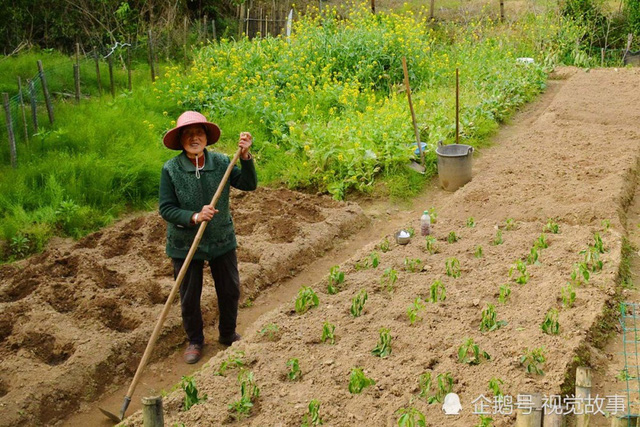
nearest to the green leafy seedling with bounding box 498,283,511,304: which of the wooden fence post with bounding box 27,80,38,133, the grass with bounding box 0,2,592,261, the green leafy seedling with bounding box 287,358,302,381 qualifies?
the green leafy seedling with bounding box 287,358,302,381

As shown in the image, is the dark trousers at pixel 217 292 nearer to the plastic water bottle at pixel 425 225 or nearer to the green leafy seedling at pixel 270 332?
the green leafy seedling at pixel 270 332

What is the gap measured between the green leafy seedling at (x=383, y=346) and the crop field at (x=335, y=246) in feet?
0.06

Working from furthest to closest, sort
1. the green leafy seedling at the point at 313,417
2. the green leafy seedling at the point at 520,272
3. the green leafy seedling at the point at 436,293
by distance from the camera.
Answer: the green leafy seedling at the point at 520,272
the green leafy seedling at the point at 436,293
the green leafy seedling at the point at 313,417

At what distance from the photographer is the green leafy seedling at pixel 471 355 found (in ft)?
16.5

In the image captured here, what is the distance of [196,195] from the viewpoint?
564cm

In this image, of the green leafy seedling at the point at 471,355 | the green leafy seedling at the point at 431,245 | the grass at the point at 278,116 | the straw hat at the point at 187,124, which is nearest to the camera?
the green leafy seedling at the point at 471,355

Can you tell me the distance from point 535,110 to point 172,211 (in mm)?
9776

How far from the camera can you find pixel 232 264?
5926 millimetres

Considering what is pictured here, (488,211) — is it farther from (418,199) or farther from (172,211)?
(172,211)

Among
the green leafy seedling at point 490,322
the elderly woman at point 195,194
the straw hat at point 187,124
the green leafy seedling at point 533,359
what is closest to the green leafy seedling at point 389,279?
the green leafy seedling at point 490,322

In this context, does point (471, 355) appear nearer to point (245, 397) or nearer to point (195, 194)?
point (245, 397)

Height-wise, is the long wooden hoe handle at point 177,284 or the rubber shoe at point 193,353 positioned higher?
the long wooden hoe handle at point 177,284

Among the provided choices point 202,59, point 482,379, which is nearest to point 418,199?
point 482,379

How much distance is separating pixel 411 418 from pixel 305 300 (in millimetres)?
2046
